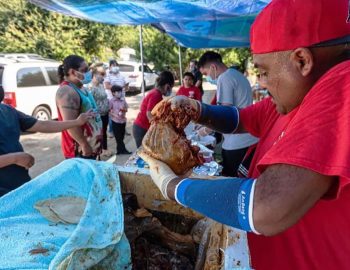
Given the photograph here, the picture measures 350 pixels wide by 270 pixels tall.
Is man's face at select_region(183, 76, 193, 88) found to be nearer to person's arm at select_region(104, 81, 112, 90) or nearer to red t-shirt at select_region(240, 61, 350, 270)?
person's arm at select_region(104, 81, 112, 90)

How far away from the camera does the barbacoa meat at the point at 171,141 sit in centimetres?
142

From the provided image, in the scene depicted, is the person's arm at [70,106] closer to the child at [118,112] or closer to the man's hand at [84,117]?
the man's hand at [84,117]

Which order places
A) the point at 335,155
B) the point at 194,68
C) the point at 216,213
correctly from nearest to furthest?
1. the point at 335,155
2. the point at 216,213
3. the point at 194,68

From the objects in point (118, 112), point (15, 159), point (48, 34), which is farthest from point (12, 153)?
point (48, 34)

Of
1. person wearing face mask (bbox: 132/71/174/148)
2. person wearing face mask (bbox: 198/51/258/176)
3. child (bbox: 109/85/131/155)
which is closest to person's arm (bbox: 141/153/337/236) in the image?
person wearing face mask (bbox: 198/51/258/176)

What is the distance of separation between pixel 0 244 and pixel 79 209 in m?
0.40

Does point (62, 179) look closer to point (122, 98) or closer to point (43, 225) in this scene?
point (43, 225)

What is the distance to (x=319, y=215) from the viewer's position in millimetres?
1006

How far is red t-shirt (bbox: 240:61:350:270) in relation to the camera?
770 mm

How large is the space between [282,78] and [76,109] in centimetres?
294

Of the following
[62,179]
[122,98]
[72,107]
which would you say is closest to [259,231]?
[62,179]

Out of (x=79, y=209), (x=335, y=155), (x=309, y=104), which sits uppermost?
(x=309, y=104)

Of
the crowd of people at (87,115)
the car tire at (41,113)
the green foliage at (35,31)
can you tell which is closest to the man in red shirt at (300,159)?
the crowd of people at (87,115)

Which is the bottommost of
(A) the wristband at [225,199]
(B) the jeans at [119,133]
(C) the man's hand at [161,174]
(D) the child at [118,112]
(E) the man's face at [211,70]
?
(B) the jeans at [119,133]
